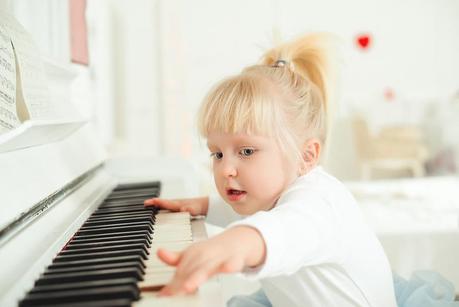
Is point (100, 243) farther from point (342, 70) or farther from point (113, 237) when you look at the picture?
point (342, 70)

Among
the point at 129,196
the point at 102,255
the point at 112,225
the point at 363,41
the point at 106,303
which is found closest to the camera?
the point at 106,303

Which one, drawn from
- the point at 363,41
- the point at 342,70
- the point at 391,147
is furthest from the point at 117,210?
the point at 363,41

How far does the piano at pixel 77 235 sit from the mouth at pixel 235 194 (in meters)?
0.10

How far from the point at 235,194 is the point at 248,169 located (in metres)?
0.07

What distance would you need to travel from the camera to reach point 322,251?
960 mm

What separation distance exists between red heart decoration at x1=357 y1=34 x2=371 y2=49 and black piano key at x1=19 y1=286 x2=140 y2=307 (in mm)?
6379

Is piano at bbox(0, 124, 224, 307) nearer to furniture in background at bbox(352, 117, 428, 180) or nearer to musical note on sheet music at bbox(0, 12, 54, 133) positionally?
musical note on sheet music at bbox(0, 12, 54, 133)

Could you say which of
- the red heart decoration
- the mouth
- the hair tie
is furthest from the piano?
the red heart decoration

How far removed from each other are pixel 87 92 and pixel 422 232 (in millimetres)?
1968

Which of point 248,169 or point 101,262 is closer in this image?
point 101,262

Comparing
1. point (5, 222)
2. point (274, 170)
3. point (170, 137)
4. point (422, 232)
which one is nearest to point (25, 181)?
point (5, 222)

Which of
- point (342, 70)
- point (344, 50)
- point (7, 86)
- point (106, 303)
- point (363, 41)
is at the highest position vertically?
point (363, 41)

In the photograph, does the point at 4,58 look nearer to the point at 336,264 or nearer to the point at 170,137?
the point at 336,264

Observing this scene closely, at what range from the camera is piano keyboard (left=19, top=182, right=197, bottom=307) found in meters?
0.67
